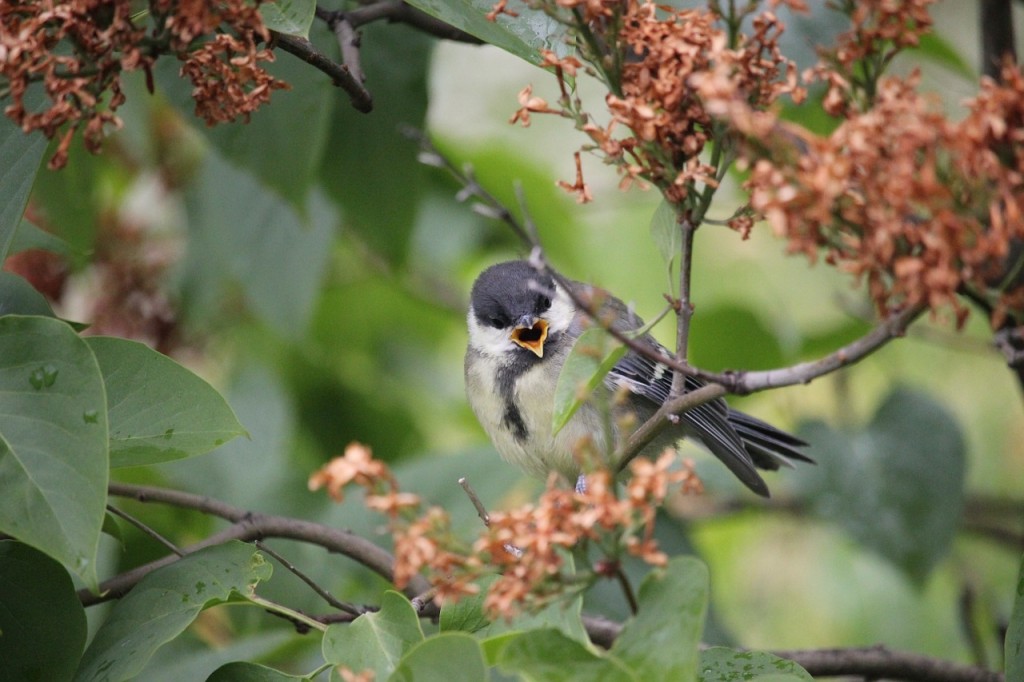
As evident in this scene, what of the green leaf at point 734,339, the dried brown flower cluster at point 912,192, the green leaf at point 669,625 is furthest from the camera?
the green leaf at point 734,339

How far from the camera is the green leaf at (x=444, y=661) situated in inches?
55.7

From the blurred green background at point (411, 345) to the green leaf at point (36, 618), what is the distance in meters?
0.53

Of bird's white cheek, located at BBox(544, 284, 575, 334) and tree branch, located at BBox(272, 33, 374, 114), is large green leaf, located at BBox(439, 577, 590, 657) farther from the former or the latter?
bird's white cheek, located at BBox(544, 284, 575, 334)

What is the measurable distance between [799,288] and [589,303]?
5.52 metres

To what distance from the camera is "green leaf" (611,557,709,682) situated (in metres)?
1.36

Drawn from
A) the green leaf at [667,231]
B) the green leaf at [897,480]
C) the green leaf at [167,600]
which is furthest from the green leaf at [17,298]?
the green leaf at [897,480]

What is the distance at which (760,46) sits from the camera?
159 centimetres

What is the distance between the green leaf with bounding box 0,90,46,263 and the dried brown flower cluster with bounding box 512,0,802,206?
90cm

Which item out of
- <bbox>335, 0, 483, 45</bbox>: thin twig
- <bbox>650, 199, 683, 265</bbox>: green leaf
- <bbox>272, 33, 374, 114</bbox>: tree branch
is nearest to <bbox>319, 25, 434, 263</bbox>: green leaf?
<bbox>335, 0, 483, 45</bbox>: thin twig

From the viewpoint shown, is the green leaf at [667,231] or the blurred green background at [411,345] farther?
the blurred green background at [411,345]

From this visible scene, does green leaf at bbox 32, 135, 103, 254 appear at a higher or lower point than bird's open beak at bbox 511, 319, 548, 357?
higher

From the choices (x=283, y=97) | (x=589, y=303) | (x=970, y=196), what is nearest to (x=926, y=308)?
(x=970, y=196)

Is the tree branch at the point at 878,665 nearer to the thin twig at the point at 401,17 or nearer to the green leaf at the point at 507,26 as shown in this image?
the green leaf at the point at 507,26

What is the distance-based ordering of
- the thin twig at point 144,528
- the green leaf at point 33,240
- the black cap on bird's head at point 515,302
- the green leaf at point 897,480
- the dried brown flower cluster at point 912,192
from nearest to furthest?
the dried brown flower cluster at point 912,192, the thin twig at point 144,528, the green leaf at point 33,240, the black cap on bird's head at point 515,302, the green leaf at point 897,480
